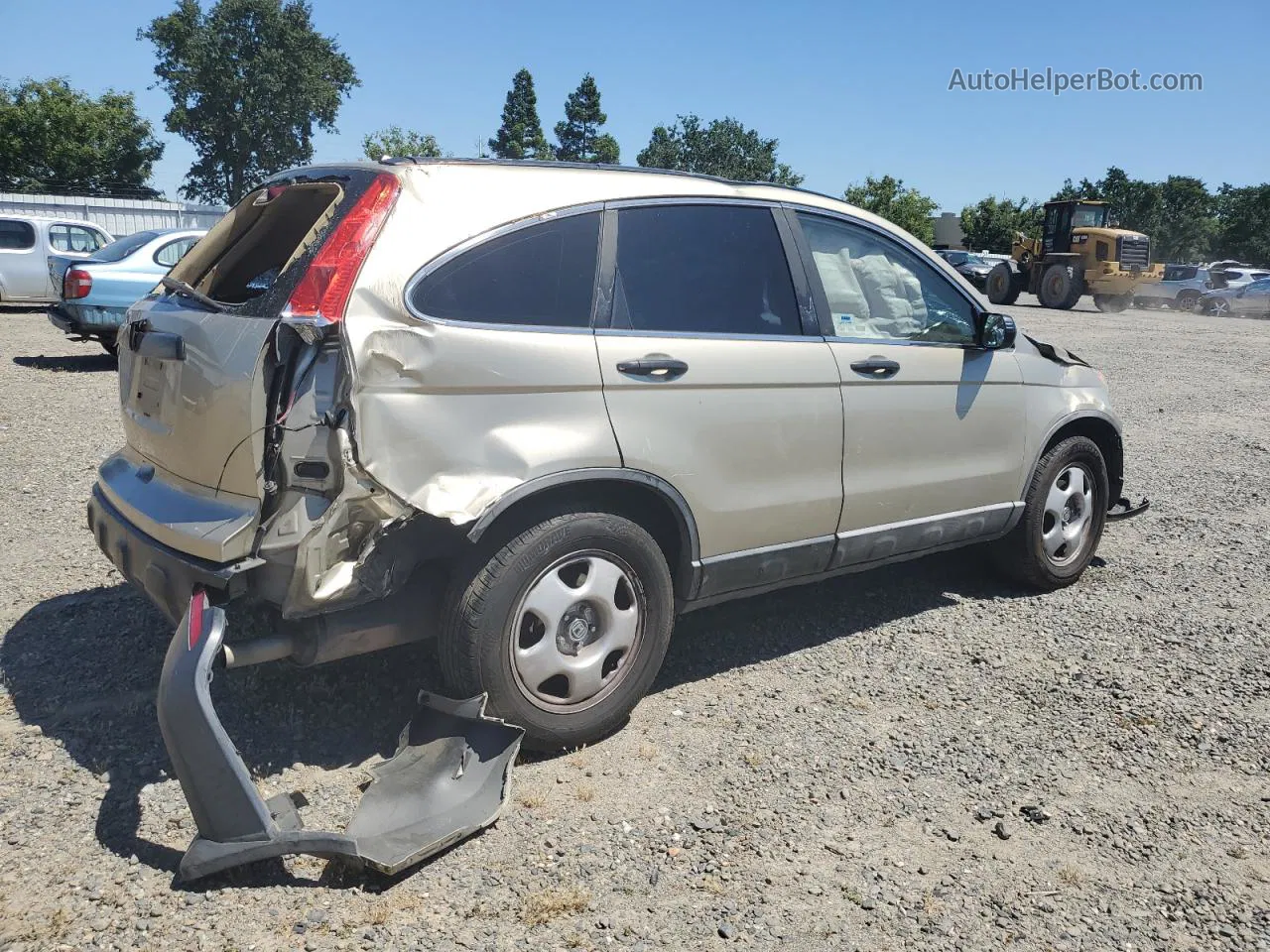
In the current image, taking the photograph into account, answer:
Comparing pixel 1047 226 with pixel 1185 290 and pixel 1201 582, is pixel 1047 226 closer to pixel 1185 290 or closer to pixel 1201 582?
pixel 1185 290

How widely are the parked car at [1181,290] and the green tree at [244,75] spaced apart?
51486mm

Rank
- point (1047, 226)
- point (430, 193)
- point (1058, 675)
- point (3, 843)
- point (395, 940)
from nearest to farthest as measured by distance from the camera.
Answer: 1. point (395, 940)
2. point (3, 843)
3. point (430, 193)
4. point (1058, 675)
5. point (1047, 226)

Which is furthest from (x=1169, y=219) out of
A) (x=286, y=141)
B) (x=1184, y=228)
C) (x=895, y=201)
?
(x=286, y=141)

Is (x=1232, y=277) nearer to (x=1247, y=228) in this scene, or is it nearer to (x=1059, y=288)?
(x=1059, y=288)

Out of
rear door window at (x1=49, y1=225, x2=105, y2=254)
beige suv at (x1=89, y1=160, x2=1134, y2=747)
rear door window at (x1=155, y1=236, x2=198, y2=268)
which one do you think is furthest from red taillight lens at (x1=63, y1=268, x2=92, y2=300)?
beige suv at (x1=89, y1=160, x2=1134, y2=747)

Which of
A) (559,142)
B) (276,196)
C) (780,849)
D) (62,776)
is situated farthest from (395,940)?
(559,142)

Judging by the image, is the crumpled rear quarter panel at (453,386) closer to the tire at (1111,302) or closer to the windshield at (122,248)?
the windshield at (122,248)

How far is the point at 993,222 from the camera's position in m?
69.3

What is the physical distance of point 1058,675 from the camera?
424 centimetres

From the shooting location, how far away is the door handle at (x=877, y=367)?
13.4 ft

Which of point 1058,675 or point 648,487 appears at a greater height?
point 648,487

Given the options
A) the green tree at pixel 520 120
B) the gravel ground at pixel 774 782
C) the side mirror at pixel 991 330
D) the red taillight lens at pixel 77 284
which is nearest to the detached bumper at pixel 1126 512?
the gravel ground at pixel 774 782

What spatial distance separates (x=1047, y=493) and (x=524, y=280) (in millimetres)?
2983

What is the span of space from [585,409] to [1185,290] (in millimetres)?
37719
